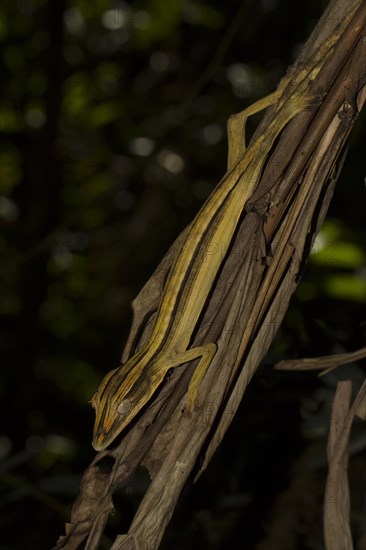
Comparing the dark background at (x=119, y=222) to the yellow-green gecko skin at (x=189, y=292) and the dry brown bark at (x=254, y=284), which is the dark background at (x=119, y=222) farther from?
the dry brown bark at (x=254, y=284)

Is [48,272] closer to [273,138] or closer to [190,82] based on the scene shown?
[190,82]

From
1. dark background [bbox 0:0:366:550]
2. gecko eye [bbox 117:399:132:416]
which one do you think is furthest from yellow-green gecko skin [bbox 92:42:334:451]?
dark background [bbox 0:0:366:550]

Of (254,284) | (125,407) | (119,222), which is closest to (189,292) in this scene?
Result: (254,284)

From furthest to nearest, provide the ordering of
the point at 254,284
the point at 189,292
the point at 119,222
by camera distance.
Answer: the point at 119,222, the point at 189,292, the point at 254,284

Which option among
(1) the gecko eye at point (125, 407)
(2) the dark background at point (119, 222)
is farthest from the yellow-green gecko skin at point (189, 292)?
(2) the dark background at point (119, 222)

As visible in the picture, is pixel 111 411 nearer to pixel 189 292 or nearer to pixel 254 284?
pixel 189 292
